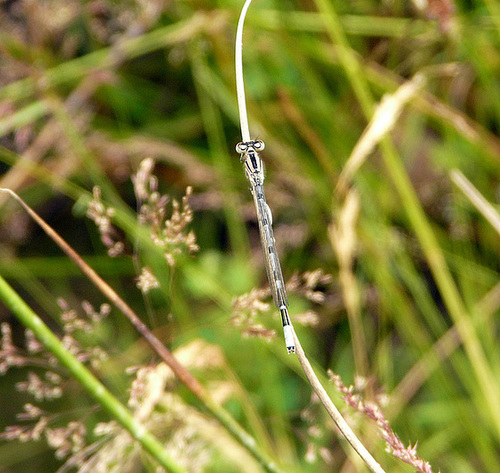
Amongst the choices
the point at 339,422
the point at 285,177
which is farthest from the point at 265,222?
the point at 285,177

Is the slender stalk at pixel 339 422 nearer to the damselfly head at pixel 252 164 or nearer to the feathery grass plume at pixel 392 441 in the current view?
the feathery grass plume at pixel 392 441

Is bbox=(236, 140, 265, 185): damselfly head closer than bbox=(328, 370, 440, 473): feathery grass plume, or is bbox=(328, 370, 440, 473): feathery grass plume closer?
bbox=(328, 370, 440, 473): feathery grass plume

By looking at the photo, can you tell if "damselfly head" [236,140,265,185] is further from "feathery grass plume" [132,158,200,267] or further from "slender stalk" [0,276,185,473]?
"slender stalk" [0,276,185,473]

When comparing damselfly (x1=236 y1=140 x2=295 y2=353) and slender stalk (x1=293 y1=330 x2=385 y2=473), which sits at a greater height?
damselfly (x1=236 y1=140 x2=295 y2=353)

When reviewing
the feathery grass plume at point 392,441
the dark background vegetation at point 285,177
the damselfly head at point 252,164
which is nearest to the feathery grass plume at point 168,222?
the damselfly head at point 252,164

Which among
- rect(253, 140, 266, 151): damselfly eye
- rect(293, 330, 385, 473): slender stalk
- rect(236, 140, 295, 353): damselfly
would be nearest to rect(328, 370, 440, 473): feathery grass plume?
rect(293, 330, 385, 473): slender stalk

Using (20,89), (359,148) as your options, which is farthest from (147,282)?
(20,89)

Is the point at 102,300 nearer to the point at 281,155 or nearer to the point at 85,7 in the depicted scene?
the point at 281,155
